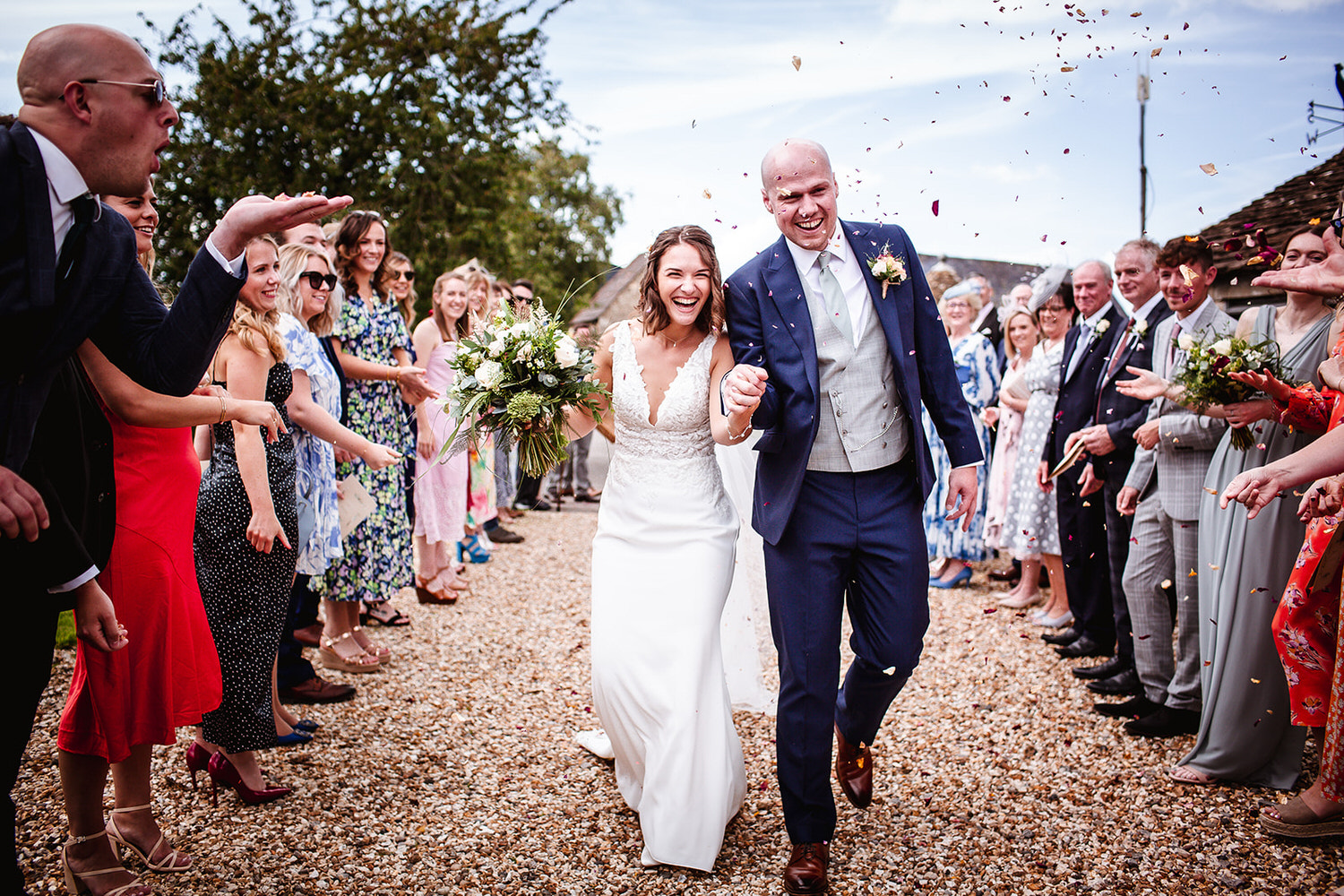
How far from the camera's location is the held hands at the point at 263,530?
379cm

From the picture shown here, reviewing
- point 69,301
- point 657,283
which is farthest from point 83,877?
point 657,283

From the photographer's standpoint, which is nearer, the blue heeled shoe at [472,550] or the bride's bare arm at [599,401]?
the bride's bare arm at [599,401]

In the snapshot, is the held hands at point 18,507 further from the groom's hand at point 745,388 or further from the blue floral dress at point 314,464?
the blue floral dress at point 314,464

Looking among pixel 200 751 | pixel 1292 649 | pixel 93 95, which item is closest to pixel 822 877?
pixel 1292 649

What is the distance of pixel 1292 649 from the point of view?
3.53 m

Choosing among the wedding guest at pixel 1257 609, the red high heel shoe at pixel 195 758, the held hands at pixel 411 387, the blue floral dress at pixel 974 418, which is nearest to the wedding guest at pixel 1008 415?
the blue floral dress at pixel 974 418

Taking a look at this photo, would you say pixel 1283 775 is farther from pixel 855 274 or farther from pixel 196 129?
pixel 196 129

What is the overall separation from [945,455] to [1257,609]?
14.0 ft

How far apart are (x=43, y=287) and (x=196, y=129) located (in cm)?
1572

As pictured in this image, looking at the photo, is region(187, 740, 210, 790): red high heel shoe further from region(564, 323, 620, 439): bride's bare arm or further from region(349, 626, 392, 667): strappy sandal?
region(564, 323, 620, 439): bride's bare arm

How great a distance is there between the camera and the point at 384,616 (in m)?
6.89

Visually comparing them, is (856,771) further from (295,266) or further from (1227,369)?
(295,266)

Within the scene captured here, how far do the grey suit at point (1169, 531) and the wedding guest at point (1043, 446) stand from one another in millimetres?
1903

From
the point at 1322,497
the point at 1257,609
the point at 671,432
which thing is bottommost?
the point at 1257,609
